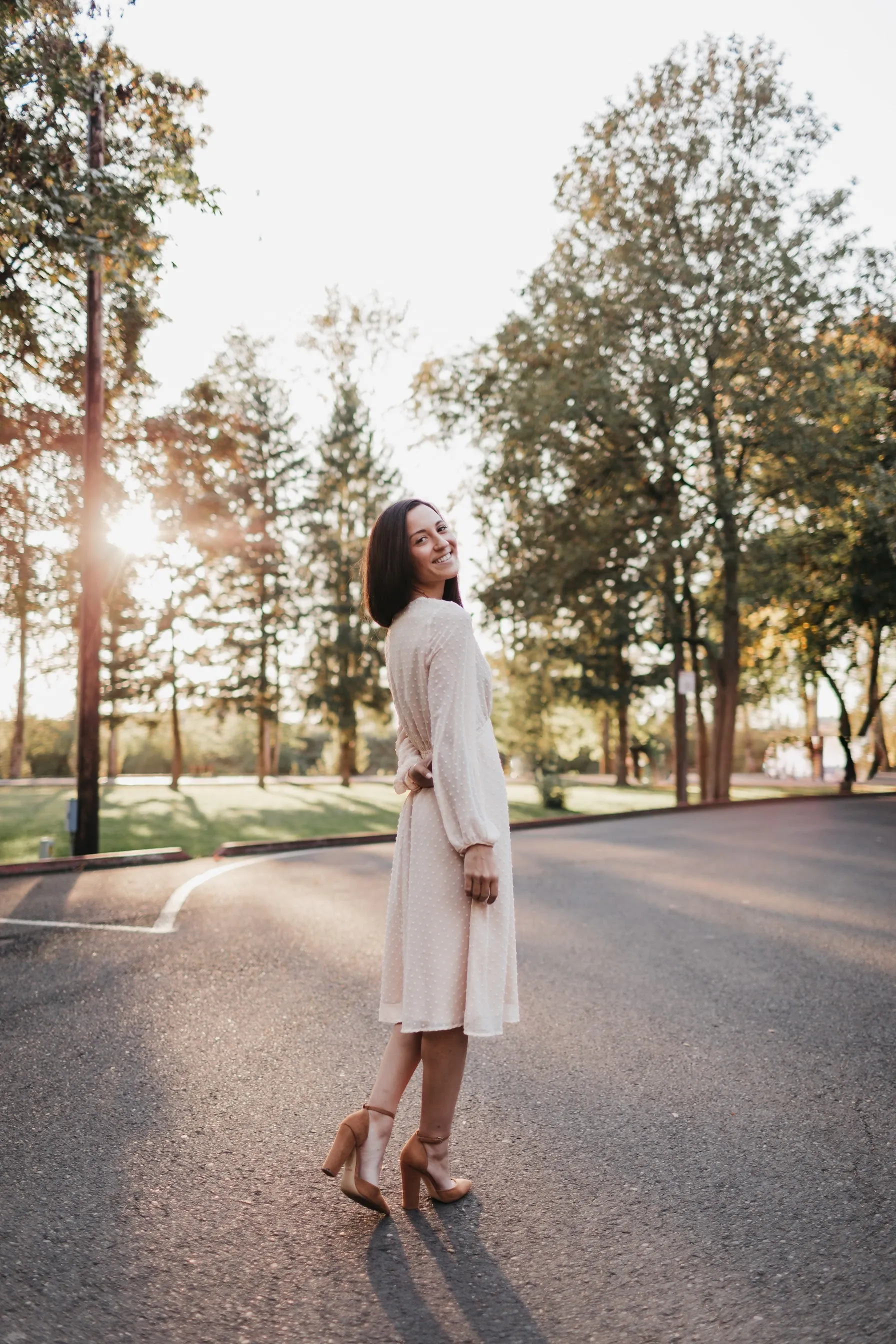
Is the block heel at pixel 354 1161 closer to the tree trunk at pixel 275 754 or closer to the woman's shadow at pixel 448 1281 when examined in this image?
the woman's shadow at pixel 448 1281

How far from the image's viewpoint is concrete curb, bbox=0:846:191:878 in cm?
1154

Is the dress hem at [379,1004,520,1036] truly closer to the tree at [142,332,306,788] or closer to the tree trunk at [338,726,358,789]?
the tree at [142,332,306,788]

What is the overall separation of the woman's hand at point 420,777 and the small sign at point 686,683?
2127 cm

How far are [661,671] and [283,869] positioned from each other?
1276 inches

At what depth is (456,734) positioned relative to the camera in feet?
9.90

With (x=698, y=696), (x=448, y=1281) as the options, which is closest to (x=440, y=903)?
(x=448, y=1281)

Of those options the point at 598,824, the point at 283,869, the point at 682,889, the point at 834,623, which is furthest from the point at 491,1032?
the point at 834,623

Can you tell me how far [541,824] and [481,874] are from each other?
57.0 ft

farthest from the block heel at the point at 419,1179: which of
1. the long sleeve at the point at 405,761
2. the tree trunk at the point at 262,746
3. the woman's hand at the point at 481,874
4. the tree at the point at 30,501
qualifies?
the tree trunk at the point at 262,746

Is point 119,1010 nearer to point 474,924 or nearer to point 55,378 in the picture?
point 474,924

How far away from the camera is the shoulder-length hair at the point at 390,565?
3295 millimetres

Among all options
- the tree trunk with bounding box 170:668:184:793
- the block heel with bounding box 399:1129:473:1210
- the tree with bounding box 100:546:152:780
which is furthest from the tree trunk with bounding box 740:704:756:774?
the block heel with bounding box 399:1129:473:1210

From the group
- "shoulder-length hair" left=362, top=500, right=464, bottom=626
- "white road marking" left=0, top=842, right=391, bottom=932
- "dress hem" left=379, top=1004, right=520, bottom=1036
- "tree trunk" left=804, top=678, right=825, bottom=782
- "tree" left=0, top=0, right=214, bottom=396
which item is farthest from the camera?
"tree trunk" left=804, top=678, right=825, bottom=782

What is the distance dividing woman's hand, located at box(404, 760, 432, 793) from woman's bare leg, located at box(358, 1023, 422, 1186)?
2.25 feet
